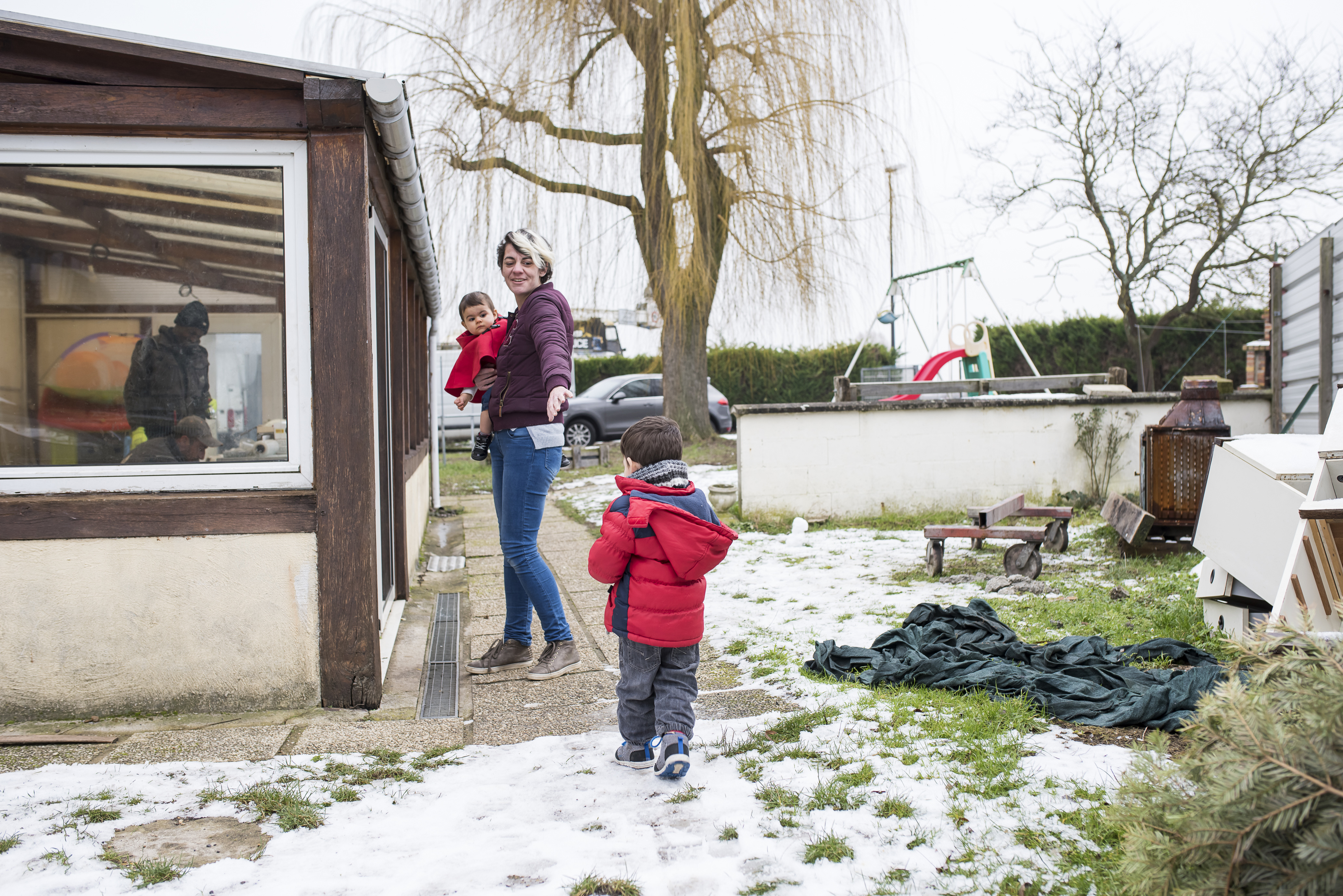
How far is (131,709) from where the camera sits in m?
3.38

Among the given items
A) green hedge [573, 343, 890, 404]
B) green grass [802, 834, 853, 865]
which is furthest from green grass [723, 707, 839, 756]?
green hedge [573, 343, 890, 404]

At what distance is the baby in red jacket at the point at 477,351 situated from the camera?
3.92m

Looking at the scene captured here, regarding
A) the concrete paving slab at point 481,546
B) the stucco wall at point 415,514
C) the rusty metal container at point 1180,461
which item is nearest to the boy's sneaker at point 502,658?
the stucco wall at point 415,514

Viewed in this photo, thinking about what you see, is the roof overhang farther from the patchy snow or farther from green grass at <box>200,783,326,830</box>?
the patchy snow

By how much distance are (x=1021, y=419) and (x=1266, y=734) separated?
7123 mm

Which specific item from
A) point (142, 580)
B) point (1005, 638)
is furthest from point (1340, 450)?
point (142, 580)

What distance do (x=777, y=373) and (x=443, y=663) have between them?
749 inches

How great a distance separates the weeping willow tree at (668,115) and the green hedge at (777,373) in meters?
11.9

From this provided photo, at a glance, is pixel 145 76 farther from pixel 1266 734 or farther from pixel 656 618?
pixel 1266 734

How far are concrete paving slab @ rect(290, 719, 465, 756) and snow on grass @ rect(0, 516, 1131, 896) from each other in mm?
111

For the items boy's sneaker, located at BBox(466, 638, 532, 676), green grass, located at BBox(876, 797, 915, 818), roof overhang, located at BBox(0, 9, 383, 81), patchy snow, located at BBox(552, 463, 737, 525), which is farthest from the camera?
patchy snow, located at BBox(552, 463, 737, 525)

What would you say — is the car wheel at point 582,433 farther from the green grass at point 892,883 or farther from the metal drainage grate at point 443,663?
the green grass at point 892,883

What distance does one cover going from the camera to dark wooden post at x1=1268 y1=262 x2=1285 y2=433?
7.96m

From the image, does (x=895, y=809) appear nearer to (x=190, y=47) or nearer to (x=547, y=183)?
(x=190, y=47)
